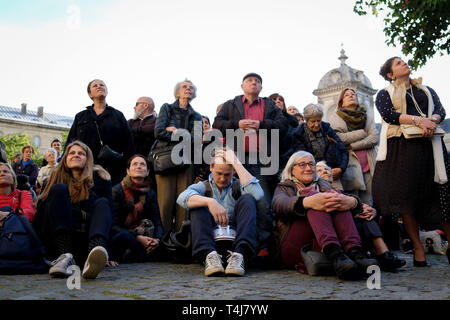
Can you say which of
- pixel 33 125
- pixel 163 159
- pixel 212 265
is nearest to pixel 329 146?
pixel 163 159

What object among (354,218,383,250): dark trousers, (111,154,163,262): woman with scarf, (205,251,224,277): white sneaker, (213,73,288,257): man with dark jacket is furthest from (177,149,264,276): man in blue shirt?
(111,154,163,262): woman with scarf

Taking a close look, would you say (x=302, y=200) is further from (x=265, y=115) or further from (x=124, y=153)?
(x=124, y=153)

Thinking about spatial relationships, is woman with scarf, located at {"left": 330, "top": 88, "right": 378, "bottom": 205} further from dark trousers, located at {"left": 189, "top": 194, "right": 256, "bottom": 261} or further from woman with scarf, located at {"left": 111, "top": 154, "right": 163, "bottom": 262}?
woman with scarf, located at {"left": 111, "top": 154, "right": 163, "bottom": 262}

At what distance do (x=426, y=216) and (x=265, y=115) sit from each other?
7.62 ft

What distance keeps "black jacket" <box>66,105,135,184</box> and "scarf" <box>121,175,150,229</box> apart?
21.9 inches

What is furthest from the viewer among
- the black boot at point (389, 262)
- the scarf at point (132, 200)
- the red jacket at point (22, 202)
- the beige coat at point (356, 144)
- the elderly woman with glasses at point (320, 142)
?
the beige coat at point (356, 144)

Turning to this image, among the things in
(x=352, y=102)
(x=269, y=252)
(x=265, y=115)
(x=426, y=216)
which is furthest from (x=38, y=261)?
(x=352, y=102)

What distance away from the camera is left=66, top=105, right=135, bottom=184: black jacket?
5852 mm

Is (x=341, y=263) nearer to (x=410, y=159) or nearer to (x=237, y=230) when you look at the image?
(x=237, y=230)

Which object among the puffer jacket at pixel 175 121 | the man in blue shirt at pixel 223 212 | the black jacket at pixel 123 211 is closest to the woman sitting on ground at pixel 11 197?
the black jacket at pixel 123 211

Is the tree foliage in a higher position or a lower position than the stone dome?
lower

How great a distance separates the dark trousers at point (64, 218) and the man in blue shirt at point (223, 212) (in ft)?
2.47

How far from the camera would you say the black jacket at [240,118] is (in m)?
5.65

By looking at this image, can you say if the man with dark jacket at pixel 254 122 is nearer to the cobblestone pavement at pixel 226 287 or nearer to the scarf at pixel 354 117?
the scarf at pixel 354 117
